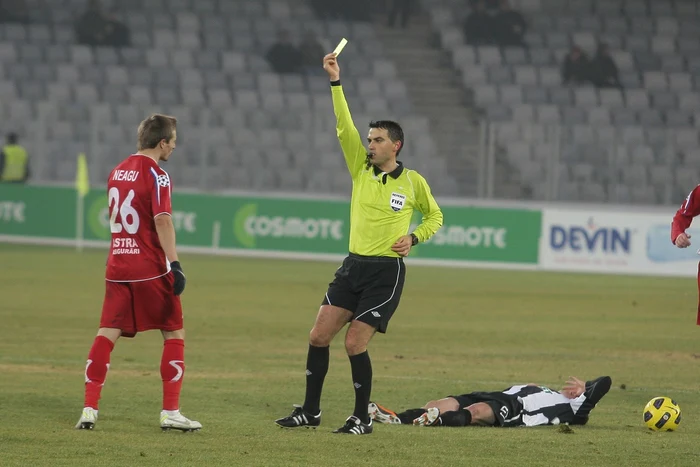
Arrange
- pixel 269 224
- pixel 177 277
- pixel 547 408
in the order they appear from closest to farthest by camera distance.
Answer: pixel 177 277, pixel 547 408, pixel 269 224

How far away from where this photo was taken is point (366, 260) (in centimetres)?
912

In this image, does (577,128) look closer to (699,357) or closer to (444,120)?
(444,120)

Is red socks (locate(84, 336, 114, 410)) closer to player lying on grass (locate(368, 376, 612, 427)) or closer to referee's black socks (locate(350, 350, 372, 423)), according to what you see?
referee's black socks (locate(350, 350, 372, 423))

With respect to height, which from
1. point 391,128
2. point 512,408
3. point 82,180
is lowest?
point 512,408

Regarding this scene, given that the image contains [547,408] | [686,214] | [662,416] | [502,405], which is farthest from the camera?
[686,214]

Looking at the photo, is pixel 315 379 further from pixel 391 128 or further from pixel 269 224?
pixel 269 224

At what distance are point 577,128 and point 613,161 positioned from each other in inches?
42.2

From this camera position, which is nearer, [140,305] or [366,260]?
[140,305]

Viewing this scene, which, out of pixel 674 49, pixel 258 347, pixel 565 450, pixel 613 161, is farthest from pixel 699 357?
pixel 674 49

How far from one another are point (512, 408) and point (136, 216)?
3023 millimetres

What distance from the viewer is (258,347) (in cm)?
1463

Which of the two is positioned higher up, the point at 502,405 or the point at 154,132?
the point at 154,132

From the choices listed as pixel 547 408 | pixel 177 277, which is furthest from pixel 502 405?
pixel 177 277

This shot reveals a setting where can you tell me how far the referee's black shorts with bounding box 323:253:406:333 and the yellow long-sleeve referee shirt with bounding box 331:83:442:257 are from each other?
74 millimetres
